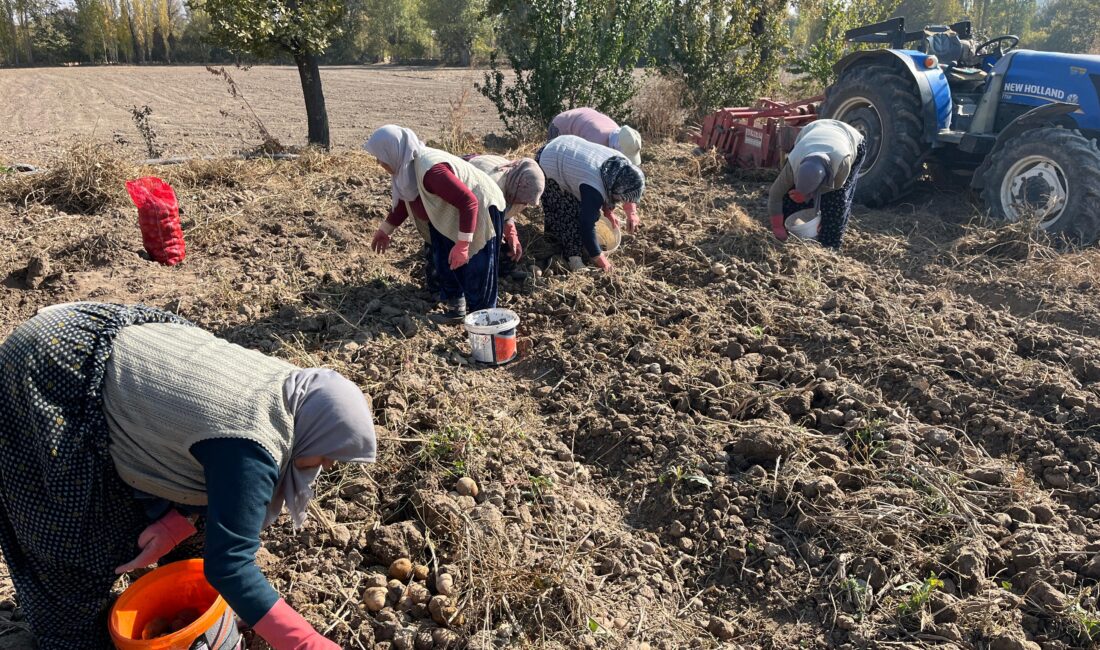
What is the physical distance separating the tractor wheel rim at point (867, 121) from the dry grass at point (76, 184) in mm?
6447

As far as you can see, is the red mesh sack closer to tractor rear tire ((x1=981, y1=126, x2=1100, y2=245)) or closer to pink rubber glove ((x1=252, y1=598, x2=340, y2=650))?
pink rubber glove ((x1=252, y1=598, x2=340, y2=650))

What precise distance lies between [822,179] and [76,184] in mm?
5710

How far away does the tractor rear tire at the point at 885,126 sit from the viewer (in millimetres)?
6656

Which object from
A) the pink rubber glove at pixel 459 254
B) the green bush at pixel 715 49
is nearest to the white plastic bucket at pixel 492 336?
the pink rubber glove at pixel 459 254

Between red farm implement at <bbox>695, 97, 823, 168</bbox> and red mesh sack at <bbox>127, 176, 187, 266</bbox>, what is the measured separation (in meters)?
5.57

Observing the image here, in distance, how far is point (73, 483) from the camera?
1.92 m

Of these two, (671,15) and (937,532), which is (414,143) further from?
(671,15)

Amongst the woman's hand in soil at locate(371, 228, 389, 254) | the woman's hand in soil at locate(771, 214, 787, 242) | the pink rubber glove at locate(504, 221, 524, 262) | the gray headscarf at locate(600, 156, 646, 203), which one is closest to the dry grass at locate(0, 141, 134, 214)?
the woman's hand in soil at locate(371, 228, 389, 254)

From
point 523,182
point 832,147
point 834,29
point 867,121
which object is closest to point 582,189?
point 523,182

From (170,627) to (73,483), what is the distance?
553mm

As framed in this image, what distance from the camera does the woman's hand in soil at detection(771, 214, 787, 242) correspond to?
18.2 feet

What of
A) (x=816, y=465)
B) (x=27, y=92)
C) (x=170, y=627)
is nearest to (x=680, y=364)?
(x=816, y=465)

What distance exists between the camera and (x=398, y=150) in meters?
4.22

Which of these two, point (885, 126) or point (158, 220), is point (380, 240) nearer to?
point (158, 220)
